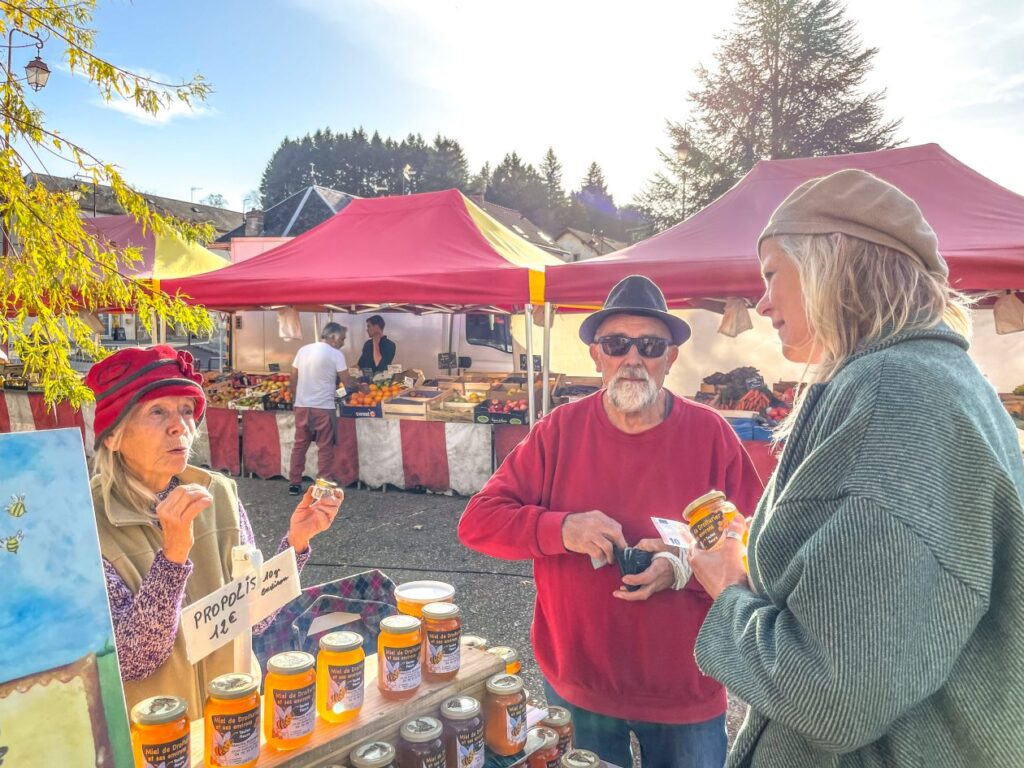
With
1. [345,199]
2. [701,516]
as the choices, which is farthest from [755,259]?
[345,199]

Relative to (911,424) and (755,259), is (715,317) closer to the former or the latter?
(755,259)

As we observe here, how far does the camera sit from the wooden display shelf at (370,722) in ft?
4.30

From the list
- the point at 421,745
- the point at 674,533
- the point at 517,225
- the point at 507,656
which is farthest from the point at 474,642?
the point at 517,225

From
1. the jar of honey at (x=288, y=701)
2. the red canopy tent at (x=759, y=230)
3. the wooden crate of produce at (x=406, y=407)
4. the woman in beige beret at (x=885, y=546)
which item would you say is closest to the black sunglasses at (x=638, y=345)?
the woman in beige beret at (x=885, y=546)

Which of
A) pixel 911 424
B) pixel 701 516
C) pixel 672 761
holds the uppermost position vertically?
pixel 911 424

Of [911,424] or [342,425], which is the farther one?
[342,425]

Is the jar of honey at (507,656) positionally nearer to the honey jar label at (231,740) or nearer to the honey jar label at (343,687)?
the honey jar label at (343,687)

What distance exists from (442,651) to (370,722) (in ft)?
0.71

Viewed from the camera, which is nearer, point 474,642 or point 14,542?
point 14,542

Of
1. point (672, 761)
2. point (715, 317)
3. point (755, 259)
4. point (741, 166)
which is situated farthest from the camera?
point (741, 166)

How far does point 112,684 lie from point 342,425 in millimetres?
6847

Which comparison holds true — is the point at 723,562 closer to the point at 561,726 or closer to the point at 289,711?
the point at 561,726

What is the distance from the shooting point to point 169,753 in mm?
1157

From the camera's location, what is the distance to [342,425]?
25.5 feet
